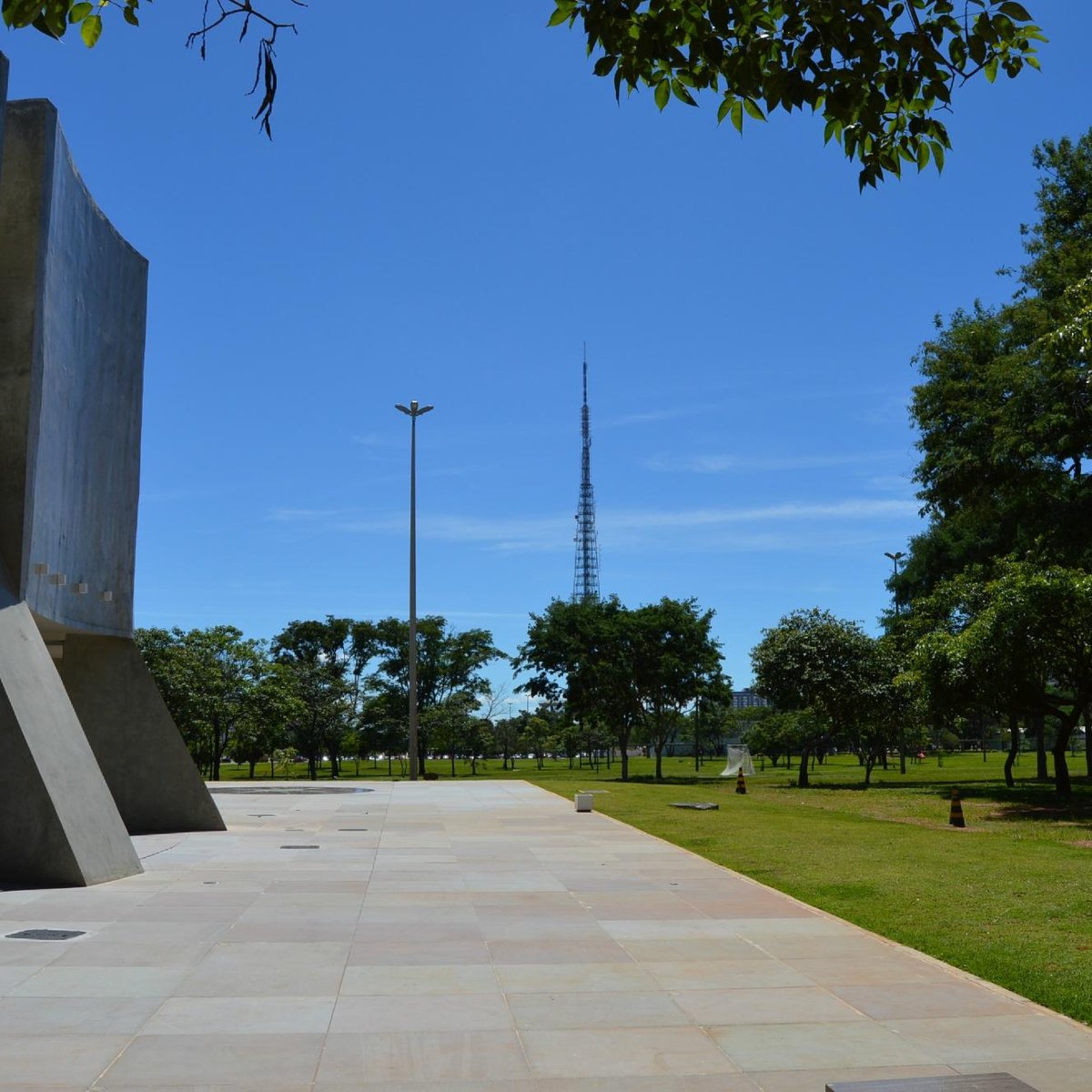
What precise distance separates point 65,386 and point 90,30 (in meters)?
12.0

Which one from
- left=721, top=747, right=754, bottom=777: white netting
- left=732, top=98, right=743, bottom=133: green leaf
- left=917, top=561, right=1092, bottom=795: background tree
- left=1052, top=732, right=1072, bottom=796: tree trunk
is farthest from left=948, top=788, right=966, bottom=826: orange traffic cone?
left=721, top=747, right=754, bottom=777: white netting

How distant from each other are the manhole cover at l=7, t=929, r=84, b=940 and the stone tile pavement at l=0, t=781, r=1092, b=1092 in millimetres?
177

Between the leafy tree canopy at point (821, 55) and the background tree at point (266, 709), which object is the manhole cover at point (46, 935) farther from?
the background tree at point (266, 709)

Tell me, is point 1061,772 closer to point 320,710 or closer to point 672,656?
point 672,656

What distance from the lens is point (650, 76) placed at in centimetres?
535

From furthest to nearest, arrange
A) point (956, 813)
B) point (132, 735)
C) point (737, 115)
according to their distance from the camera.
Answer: point (956, 813), point (132, 735), point (737, 115)

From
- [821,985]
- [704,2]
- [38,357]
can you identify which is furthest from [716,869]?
[704,2]

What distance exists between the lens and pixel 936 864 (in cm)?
1551

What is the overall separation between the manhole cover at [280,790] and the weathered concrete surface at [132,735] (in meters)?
13.4

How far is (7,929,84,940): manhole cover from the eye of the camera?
9.22 m

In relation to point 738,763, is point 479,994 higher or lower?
higher

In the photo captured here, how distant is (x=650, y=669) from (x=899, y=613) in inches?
613

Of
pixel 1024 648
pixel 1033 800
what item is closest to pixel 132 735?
pixel 1024 648

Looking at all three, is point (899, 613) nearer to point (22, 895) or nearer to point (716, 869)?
point (716, 869)
